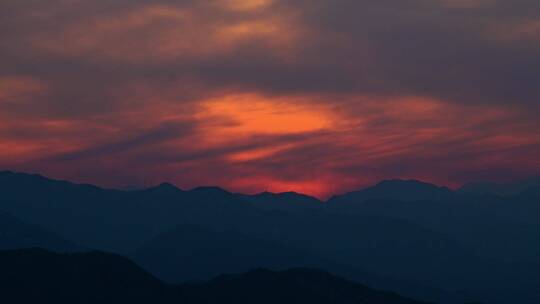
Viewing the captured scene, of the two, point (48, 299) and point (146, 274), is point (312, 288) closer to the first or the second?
point (146, 274)

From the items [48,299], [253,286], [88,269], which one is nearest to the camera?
[48,299]

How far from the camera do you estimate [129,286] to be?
137 meters

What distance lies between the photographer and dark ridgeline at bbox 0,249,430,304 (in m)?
131

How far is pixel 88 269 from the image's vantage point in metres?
139

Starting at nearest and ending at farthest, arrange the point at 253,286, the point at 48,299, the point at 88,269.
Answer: the point at 48,299 → the point at 88,269 → the point at 253,286

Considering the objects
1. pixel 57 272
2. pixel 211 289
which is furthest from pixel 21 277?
pixel 211 289

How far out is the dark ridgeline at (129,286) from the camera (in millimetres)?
131375

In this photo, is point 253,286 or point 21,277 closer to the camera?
point 21,277

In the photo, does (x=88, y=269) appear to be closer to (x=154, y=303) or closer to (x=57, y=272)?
(x=57, y=272)

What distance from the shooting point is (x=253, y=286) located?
486 feet

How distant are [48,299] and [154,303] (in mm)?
18312

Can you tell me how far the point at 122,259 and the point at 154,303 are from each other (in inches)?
523

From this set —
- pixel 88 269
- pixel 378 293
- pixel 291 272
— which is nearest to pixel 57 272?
pixel 88 269

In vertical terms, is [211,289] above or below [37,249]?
below
